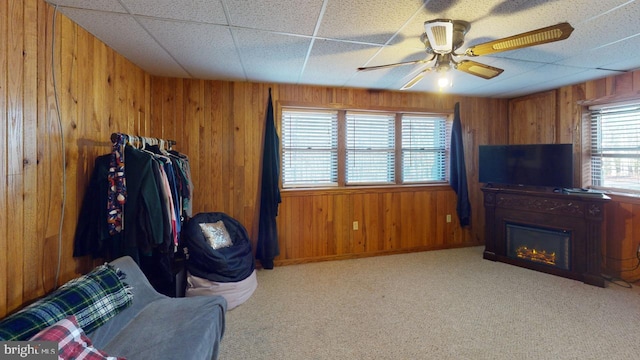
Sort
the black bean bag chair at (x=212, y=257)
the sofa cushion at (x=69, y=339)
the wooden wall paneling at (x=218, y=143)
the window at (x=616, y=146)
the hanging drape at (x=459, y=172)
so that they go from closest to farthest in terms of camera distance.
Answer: the sofa cushion at (x=69, y=339), the black bean bag chair at (x=212, y=257), the window at (x=616, y=146), the wooden wall paneling at (x=218, y=143), the hanging drape at (x=459, y=172)

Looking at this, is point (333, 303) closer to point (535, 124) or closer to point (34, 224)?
point (34, 224)

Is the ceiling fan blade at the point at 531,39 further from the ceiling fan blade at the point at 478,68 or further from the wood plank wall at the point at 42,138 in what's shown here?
the wood plank wall at the point at 42,138

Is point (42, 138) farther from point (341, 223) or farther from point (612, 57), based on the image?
point (612, 57)

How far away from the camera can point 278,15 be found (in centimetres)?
179

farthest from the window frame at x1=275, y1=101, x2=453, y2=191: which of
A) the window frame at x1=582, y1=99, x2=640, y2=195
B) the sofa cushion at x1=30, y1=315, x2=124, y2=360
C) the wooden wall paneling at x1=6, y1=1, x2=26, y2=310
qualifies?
the sofa cushion at x1=30, y1=315, x2=124, y2=360

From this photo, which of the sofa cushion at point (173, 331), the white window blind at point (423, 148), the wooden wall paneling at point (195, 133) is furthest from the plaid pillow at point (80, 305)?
the white window blind at point (423, 148)

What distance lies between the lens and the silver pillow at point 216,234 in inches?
104

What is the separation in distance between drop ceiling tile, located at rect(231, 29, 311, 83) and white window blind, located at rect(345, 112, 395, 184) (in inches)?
44.9

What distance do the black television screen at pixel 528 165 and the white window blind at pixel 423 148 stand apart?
1.85 feet

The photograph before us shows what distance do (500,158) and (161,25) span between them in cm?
408

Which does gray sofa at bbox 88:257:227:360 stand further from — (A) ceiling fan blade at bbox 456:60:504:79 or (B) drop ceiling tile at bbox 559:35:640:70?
(B) drop ceiling tile at bbox 559:35:640:70

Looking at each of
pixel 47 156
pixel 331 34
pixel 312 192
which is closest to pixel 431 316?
pixel 312 192

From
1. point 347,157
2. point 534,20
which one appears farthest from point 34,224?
point 534,20

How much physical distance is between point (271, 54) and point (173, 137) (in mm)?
1606
